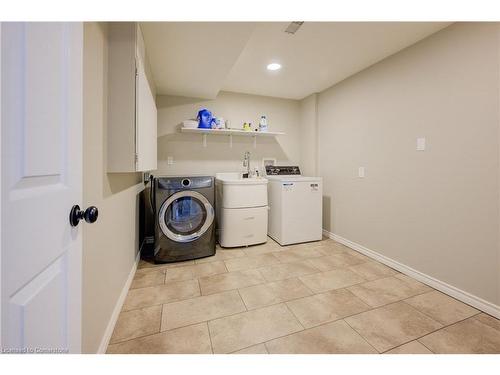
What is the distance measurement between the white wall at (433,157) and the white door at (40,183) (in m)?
2.41

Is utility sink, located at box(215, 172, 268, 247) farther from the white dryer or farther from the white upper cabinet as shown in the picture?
the white upper cabinet

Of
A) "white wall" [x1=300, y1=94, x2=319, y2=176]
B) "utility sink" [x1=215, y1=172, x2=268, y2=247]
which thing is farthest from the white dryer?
"white wall" [x1=300, y1=94, x2=319, y2=176]

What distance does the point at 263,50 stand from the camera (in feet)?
7.04

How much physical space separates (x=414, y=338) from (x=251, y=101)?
10.6 feet

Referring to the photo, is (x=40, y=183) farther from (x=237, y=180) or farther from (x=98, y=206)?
(x=237, y=180)

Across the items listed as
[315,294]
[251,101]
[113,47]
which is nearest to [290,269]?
[315,294]

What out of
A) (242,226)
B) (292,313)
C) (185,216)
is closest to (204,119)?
(185,216)

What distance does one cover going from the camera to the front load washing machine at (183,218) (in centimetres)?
223

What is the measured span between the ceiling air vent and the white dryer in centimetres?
155

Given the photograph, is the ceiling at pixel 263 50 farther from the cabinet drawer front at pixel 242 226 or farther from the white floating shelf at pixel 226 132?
the cabinet drawer front at pixel 242 226

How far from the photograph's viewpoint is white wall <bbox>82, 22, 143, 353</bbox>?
3.25ft

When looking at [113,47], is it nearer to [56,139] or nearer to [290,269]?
[56,139]

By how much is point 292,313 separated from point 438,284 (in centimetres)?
134
